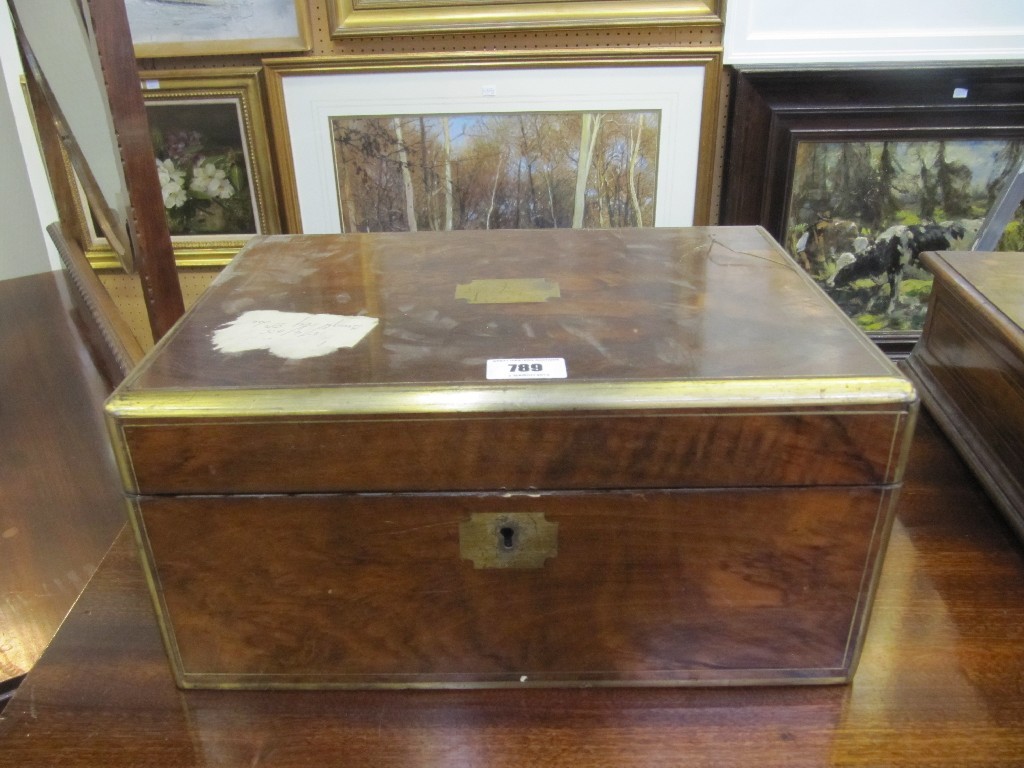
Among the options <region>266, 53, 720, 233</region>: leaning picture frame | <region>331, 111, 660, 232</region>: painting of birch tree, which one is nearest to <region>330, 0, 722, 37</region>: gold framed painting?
<region>266, 53, 720, 233</region>: leaning picture frame

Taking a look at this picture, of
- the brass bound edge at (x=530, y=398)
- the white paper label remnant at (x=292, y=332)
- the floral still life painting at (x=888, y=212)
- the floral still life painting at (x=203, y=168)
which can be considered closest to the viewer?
the brass bound edge at (x=530, y=398)

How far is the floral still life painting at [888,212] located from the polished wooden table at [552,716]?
1101 mm

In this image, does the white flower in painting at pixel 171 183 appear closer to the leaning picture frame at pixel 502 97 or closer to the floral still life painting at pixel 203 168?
the floral still life painting at pixel 203 168

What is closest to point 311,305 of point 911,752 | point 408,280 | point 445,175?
point 408,280

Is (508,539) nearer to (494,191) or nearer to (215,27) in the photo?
(494,191)

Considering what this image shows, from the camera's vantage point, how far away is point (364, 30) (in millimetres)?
1618

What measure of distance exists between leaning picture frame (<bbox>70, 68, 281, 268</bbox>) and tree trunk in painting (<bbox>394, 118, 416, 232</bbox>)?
0.99 feet

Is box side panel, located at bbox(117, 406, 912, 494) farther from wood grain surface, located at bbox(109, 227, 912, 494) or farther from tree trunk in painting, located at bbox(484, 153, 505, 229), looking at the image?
tree trunk in painting, located at bbox(484, 153, 505, 229)

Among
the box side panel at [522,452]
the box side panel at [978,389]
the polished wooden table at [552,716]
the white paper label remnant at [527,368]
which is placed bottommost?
the polished wooden table at [552,716]

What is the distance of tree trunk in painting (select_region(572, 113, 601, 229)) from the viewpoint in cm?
168

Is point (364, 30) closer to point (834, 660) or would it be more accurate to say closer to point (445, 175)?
point (445, 175)

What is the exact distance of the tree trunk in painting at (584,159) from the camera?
5.51 feet

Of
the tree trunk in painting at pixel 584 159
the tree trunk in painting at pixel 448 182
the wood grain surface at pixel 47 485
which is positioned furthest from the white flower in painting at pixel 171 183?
the tree trunk in painting at pixel 584 159

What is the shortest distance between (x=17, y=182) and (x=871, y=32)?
6.35 feet
